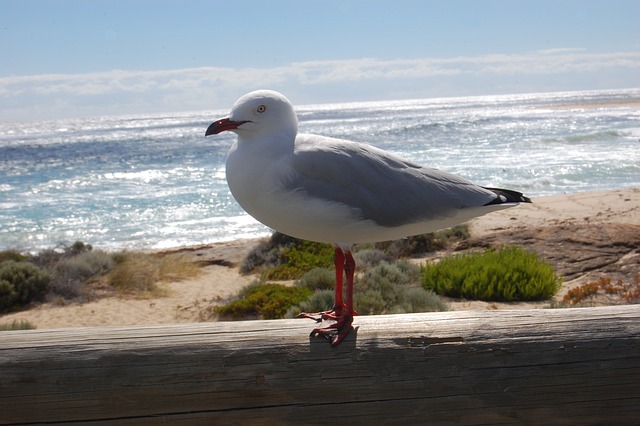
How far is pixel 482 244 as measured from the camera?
10211 millimetres

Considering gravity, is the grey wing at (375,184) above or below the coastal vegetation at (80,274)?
above

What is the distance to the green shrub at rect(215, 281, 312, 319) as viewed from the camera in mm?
7406

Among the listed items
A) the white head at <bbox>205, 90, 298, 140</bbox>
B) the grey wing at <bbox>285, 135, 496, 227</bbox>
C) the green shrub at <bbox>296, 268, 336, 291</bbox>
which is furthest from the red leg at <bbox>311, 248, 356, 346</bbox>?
the green shrub at <bbox>296, 268, 336, 291</bbox>

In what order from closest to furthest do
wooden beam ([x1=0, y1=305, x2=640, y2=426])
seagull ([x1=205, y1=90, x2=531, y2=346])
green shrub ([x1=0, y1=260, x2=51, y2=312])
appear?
wooden beam ([x1=0, y1=305, x2=640, y2=426]), seagull ([x1=205, y1=90, x2=531, y2=346]), green shrub ([x1=0, y1=260, x2=51, y2=312])

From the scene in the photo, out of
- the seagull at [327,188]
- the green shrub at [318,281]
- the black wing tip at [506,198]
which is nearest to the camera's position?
the seagull at [327,188]

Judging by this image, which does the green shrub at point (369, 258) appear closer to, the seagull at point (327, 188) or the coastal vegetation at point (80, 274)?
the coastal vegetation at point (80, 274)

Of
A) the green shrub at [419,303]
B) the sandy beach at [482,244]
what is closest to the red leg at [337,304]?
the green shrub at [419,303]

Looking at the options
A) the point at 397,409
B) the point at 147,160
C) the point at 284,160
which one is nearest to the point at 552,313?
the point at 397,409

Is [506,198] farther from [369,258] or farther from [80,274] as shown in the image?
[80,274]

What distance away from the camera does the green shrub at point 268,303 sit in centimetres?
741

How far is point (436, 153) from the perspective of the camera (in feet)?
99.6

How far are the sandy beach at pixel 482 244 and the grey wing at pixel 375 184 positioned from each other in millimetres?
4264

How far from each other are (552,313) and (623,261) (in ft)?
22.9

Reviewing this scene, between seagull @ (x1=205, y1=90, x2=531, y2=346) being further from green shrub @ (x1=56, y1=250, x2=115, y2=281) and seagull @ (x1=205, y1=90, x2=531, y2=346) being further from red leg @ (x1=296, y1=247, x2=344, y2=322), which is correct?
green shrub @ (x1=56, y1=250, x2=115, y2=281)
